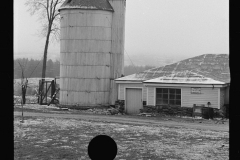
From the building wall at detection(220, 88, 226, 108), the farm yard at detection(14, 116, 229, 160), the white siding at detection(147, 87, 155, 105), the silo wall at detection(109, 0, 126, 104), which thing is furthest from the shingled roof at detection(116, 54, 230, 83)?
the farm yard at detection(14, 116, 229, 160)

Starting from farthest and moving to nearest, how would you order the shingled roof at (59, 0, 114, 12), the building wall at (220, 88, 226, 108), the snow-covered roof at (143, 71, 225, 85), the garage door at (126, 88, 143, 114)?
the shingled roof at (59, 0, 114, 12)
the garage door at (126, 88, 143, 114)
the snow-covered roof at (143, 71, 225, 85)
the building wall at (220, 88, 226, 108)

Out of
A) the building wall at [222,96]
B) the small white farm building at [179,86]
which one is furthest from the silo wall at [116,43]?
the building wall at [222,96]

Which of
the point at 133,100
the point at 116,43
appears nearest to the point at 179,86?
the point at 133,100

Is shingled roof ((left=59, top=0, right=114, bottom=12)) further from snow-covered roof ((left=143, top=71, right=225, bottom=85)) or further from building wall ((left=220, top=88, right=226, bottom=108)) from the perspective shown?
building wall ((left=220, top=88, right=226, bottom=108))

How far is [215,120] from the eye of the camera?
18.2 m

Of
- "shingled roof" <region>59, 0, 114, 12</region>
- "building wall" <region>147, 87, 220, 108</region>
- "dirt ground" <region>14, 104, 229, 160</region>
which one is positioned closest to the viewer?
"dirt ground" <region>14, 104, 229, 160</region>

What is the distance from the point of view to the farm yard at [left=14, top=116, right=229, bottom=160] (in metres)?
9.05

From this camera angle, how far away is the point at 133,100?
71.7ft

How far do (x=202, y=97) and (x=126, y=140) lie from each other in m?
8.99

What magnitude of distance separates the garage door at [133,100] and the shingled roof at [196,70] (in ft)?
2.51

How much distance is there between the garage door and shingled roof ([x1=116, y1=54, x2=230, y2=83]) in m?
0.76

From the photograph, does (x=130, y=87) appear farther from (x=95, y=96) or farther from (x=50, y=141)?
(x=50, y=141)

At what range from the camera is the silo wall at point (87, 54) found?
2291 centimetres

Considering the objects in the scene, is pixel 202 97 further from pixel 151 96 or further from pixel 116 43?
pixel 116 43
